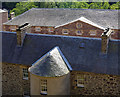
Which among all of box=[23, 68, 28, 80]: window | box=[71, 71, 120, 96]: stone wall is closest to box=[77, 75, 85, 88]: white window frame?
box=[71, 71, 120, 96]: stone wall

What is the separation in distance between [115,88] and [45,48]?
773cm

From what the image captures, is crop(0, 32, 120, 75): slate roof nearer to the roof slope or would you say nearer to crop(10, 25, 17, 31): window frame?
the roof slope

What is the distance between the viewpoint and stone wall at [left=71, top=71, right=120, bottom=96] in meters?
17.8

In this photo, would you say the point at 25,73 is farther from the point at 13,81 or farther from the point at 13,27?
the point at 13,27

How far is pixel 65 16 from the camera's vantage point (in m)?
40.0

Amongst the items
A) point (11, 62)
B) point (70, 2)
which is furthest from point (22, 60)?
point (70, 2)

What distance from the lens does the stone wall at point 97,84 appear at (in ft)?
58.3

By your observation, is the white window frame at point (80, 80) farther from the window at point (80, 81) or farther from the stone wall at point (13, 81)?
the stone wall at point (13, 81)

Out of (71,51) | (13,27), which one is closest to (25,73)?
(71,51)

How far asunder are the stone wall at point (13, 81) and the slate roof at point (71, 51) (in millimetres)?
764

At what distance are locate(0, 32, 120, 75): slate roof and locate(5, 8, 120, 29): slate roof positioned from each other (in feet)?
57.2

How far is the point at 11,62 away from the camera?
2031 cm

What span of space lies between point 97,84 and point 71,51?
398 cm

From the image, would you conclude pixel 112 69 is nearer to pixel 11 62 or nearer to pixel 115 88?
pixel 115 88
